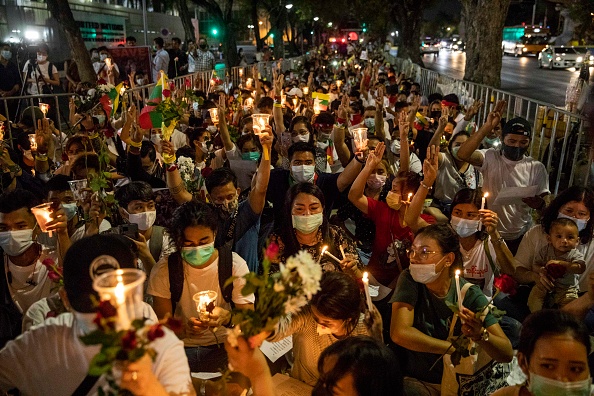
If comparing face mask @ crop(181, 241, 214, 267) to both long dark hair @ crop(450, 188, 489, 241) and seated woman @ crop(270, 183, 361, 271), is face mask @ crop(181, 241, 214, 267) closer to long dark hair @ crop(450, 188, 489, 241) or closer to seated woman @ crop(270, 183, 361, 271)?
seated woman @ crop(270, 183, 361, 271)

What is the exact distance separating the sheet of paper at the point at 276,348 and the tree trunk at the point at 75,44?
1155 centimetres

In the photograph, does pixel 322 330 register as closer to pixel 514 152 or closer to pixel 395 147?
pixel 514 152

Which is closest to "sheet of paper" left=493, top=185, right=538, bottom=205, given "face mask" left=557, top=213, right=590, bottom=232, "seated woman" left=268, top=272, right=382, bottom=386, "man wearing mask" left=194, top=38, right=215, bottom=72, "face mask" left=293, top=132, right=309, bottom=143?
"face mask" left=557, top=213, right=590, bottom=232

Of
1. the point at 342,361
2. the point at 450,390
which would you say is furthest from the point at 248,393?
the point at 450,390

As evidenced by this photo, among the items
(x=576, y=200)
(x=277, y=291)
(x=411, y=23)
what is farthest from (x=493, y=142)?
(x=411, y=23)

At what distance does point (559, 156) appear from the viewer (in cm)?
720

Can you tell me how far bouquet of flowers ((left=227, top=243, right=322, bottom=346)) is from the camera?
6.47 ft

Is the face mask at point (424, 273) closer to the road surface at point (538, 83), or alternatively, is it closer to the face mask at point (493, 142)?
the face mask at point (493, 142)

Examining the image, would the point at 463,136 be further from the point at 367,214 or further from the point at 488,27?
the point at 488,27

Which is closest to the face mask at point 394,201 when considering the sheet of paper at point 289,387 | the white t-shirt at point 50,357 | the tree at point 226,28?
the sheet of paper at point 289,387

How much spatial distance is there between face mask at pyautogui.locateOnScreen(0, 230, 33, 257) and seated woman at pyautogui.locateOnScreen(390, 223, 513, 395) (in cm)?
254

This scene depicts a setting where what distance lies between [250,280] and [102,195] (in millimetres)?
2917

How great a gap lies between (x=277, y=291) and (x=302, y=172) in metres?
3.33

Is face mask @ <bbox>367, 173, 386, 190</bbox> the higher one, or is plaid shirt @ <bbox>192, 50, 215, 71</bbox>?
plaid shirt @ <bbox>192, 50, 215, 71</bbox>
